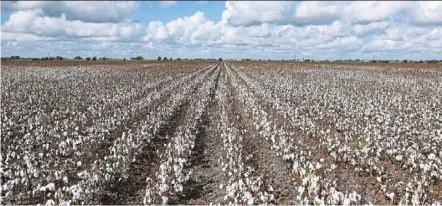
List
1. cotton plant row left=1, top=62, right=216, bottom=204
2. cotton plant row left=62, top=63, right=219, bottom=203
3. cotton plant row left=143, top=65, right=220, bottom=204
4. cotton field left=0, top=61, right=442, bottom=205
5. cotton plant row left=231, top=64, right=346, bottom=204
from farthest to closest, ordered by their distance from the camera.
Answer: cotton plant row left=1, top=62, right=216, bottom=204 < cotton field left=0, top=61, right=442, bottom=205 < cotton plant row left=143, top=65, right=220, bottom=204 < cotton plant row left=62, top=63, right=219, bottom=203 < cotton plant row left=231, top=64, right=346, bottom=204

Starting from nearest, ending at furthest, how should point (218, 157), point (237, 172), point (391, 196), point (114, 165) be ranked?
point (391, 196), point (237, 172), point (114, 165), point (218, 157)

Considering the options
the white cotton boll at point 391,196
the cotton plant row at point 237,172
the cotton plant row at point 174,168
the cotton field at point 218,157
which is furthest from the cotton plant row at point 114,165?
the white cotton boll at point 391,196

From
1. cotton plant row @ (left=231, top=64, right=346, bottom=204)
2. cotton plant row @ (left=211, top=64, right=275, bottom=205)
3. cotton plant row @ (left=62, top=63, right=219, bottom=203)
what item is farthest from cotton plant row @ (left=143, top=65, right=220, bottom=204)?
cotton plant row @ (left=231, top=64, right=346, bottom=204)

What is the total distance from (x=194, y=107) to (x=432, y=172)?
12.8 meters

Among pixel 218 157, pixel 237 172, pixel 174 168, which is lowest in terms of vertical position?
pixel 218 157

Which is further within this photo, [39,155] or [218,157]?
[218,157]

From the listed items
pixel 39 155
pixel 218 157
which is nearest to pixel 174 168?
pixel 218 157

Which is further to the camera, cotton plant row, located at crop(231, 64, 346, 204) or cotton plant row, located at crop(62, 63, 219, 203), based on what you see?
cotton plant row, located at crop(62, 63, 219, 203)

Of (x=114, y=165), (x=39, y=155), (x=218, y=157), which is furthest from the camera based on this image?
(x=218, y=157)

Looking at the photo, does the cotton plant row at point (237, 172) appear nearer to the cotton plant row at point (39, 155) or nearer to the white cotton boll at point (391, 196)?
the white cotton boll at point (391, 196)

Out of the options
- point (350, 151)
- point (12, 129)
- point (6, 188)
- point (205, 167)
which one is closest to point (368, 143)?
point (350, 151)

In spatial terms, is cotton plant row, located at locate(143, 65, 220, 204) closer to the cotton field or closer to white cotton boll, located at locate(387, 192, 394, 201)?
the cotton field

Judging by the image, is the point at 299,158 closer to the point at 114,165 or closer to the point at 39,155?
the point at 114,165

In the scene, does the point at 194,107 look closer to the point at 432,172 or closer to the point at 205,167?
the point at 205,167
